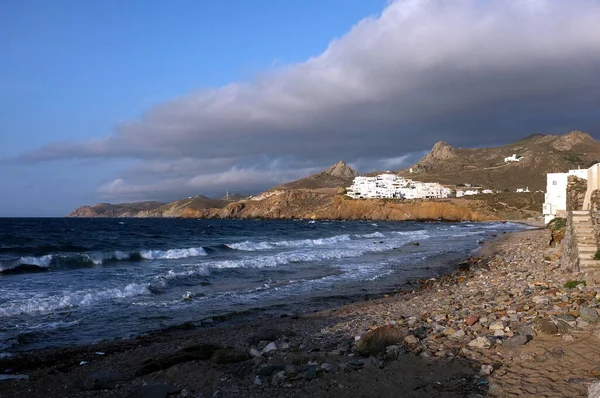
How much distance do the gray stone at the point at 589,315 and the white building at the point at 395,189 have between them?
385ft

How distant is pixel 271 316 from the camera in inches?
542

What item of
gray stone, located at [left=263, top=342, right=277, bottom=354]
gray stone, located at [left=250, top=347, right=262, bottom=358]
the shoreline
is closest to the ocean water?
the shoreline

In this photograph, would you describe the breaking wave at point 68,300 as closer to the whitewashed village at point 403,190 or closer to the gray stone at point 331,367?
the gray stone at point 331,367

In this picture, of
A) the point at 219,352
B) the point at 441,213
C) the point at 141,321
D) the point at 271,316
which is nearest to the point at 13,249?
the point at 141,321

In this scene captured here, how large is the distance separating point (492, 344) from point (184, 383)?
493 cm

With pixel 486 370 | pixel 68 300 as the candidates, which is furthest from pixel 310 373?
pixel 68 300

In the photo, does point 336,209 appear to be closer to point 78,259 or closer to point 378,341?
point 78,259

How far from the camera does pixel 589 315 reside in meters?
7.67

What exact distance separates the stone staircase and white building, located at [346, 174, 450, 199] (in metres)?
111

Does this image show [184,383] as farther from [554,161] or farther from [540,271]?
[554,161]

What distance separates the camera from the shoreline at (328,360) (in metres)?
6.01

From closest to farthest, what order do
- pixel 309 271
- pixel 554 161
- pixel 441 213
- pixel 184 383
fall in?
pixel 184 383 → pixel 309 271 → pixel 441 213 → pixel 554 161

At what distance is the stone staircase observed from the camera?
467 inches

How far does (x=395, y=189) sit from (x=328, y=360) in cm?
13642
